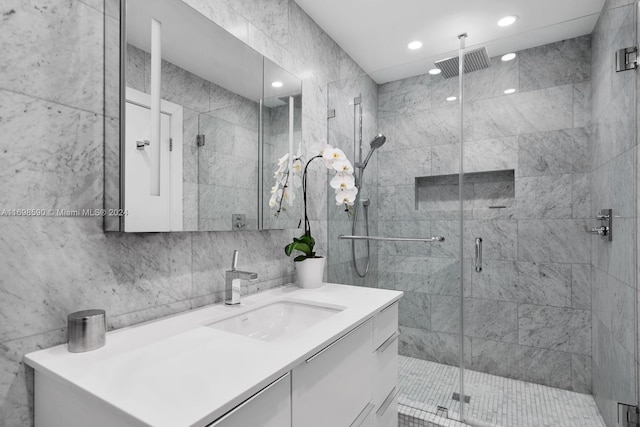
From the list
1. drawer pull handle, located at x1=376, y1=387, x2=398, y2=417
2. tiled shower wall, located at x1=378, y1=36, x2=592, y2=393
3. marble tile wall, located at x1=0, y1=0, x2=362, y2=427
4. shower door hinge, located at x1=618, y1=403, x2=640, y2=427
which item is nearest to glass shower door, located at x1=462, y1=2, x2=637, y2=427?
tiled shower wall, located at x1=378, y1=36, x2=592, y2=393

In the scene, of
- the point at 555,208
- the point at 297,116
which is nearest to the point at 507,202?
the point at 555,208

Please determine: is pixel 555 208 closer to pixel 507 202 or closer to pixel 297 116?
pixel 507 202

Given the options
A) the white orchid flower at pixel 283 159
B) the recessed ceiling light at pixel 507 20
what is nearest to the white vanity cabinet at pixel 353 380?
the white orchid flower at pixel 283 159

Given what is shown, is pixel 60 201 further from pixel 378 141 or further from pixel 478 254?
pixel 478 254

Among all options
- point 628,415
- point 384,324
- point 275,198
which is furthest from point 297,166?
point 628,415

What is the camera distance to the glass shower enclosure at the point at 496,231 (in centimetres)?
188

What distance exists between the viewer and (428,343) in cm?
205

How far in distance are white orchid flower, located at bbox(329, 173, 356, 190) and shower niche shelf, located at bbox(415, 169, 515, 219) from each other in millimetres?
455

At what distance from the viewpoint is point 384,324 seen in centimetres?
141

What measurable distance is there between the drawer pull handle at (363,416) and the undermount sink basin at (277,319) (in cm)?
36

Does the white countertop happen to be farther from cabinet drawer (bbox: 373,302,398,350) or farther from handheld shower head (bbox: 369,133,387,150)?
handheld shower head (bbox: 369,133,387,150)

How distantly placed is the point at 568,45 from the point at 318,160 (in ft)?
5.87

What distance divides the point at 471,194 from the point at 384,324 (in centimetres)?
105

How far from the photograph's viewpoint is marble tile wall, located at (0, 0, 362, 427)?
0.78 meters
